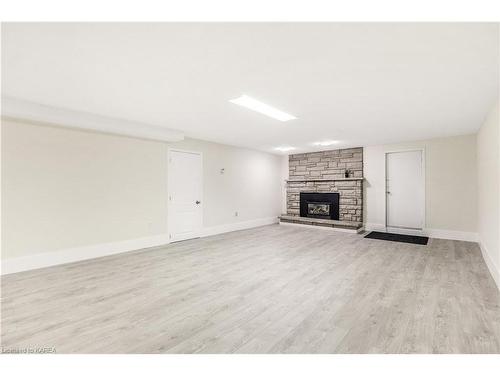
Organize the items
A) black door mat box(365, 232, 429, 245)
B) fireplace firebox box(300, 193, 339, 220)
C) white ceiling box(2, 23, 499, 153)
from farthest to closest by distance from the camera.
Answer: fireplace firebox box(300, 193, 339, 220) → black door mat box(365, 232, 429, 245) → white ceiling box(2, 23, 499, 153)

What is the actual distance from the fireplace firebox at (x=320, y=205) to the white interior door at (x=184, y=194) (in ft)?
12.5

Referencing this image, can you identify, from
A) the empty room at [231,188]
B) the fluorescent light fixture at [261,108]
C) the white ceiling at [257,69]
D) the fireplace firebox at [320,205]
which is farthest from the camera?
the fireplace firebox at [320,205]

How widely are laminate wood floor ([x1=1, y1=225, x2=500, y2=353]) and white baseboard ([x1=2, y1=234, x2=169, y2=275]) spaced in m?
0.20

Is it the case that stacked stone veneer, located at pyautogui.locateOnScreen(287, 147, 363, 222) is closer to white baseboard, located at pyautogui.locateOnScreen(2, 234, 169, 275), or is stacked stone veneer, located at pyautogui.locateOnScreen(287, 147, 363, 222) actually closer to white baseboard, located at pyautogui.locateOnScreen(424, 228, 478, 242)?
white baseboard, located at pyautogui.locateOnScreen(424, 228, 478, 242)

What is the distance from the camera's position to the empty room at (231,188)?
1.88 m

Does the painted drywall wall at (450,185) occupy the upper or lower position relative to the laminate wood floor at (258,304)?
upper

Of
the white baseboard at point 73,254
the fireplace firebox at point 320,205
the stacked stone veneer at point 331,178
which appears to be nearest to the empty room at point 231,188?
the white baseboard at point 73,254

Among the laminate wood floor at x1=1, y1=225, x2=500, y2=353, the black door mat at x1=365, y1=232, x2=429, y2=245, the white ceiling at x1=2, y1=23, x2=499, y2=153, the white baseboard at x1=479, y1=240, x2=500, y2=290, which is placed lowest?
the laminate wood floor at x1=1, y1=225, x2=500, y2=353

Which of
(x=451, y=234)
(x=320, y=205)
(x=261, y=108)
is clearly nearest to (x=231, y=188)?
(x=320, y=205)

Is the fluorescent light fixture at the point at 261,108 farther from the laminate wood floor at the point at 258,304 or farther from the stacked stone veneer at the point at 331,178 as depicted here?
the stacked stone veneer at the point at 331,178

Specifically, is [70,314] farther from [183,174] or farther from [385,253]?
[385,253]

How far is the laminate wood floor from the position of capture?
1857 millimetres

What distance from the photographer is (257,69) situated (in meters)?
2.36

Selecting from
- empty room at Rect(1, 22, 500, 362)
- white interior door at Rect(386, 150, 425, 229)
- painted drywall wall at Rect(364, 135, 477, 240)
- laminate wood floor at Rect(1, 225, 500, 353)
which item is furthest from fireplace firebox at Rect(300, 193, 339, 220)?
laminate wood floor at Rect(1, 225, 500, 353)
